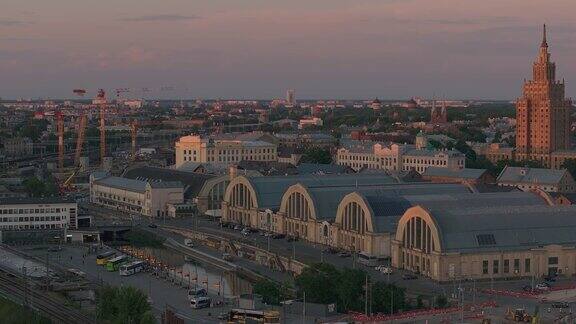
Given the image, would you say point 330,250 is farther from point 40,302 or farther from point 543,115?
point 543,115

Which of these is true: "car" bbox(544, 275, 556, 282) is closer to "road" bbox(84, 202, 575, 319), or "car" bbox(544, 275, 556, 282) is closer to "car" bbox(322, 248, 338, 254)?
"road" bbox(84, 202, 575, 319)

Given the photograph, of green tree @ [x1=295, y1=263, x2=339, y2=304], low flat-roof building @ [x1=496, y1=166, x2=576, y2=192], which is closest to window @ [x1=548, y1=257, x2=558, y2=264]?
green tree @ [x1=295, y1=263, x2=339, y2=304]

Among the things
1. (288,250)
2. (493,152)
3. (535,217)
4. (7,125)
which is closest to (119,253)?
(288,250)

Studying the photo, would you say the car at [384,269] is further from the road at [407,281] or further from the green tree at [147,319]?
the green tree at [147,319]

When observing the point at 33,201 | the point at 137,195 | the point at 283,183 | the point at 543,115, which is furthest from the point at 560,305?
the point at 543,115

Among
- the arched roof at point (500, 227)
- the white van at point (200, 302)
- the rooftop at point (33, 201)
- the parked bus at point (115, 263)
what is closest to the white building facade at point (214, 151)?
the rooftop at point (33, 201)

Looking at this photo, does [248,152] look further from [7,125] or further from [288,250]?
[7,125]
